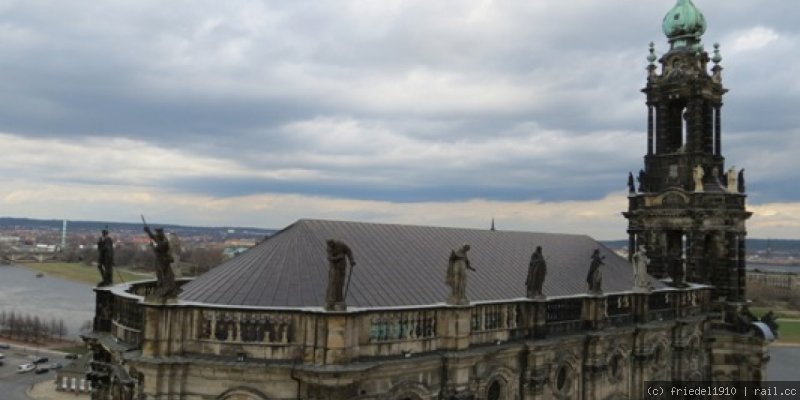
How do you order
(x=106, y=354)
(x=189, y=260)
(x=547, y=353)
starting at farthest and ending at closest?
(x=189, y=260) < (x=547, y=353) < (x=106, y=354)

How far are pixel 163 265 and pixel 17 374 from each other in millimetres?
79600

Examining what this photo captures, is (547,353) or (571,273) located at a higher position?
(571,273)

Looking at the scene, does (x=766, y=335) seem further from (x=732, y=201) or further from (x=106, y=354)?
(x=106, y=354)

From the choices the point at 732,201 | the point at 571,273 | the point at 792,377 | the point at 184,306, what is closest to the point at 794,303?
the point at 792,377

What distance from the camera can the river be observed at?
109562 mm

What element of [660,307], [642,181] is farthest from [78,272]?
[660,307]

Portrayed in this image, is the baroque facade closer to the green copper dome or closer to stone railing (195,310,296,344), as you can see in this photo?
stone railing (195,310,296,344)

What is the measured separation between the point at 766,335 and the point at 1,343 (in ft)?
336

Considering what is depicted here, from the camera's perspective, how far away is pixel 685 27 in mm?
39031

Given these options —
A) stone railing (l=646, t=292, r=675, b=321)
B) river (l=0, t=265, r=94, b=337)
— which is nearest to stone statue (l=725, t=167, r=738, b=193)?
stone railing (l=646, t=292, r=675, b=321)

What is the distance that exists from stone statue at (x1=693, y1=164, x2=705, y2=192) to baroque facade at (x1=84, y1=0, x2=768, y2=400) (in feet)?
0.25

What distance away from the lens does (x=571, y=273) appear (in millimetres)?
29938

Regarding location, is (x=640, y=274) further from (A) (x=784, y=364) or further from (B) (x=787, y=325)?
(B) (x=787, y=325)

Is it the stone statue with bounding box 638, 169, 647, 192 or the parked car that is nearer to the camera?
the stone statue with bounding box 638, 169, 647, 192
